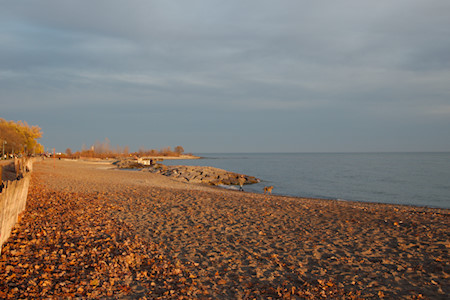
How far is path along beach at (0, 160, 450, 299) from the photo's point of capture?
5.71 m

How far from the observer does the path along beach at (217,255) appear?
571cm

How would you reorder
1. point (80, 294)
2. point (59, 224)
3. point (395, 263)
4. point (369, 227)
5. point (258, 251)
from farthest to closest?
1. point (369, 227)
2. point (59, 224)
3. point (258, 251)
4. point (395, 263)
5. point (80, 294)

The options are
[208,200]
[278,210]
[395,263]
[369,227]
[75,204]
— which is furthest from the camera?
[208,200]

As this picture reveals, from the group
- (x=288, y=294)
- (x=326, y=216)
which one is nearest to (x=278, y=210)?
(x=326, y=216)

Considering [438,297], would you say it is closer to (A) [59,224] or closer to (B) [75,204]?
(A) [59,224]

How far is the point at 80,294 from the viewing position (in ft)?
17.5

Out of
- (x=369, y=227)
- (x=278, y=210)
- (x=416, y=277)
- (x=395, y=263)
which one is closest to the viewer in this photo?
(x=416, y=277)

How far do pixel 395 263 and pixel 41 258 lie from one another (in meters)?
8.19

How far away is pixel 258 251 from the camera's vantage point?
310 inches

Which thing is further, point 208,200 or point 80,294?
point 208,200

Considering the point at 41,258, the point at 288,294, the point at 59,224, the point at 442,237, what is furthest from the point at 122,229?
the point at 442,237

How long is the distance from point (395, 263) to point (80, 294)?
6.98m

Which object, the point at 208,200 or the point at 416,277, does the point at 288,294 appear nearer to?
the point at 416,277

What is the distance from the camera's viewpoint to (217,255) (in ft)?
24.6
